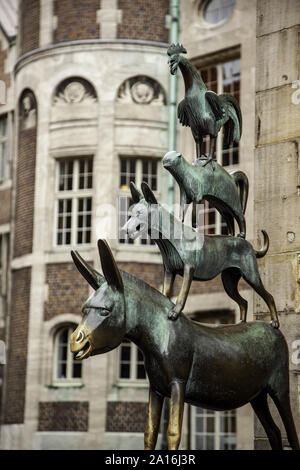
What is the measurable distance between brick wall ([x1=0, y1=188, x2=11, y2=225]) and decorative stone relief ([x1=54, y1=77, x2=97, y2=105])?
3204 mm

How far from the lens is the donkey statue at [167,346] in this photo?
256 inches

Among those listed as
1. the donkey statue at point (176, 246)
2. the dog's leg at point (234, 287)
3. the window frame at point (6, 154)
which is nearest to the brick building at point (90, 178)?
the window frame at point (6, 154)

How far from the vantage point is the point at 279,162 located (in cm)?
1009

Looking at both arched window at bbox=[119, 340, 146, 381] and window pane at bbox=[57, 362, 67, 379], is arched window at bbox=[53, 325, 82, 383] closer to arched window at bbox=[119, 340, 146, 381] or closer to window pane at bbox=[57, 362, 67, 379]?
window pane at bbox=[57, 362, 67, 379]

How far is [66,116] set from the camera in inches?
981

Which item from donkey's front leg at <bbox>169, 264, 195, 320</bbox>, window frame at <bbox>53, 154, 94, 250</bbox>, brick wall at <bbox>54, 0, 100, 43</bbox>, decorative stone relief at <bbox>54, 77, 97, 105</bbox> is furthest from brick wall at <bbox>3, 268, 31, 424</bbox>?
donkey's front leg at <bbox>169, 264, 195, 320</bbox>

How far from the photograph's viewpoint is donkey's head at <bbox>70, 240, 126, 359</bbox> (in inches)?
253

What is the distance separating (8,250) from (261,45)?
17.5 metres

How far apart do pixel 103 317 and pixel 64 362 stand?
59.3 feet
